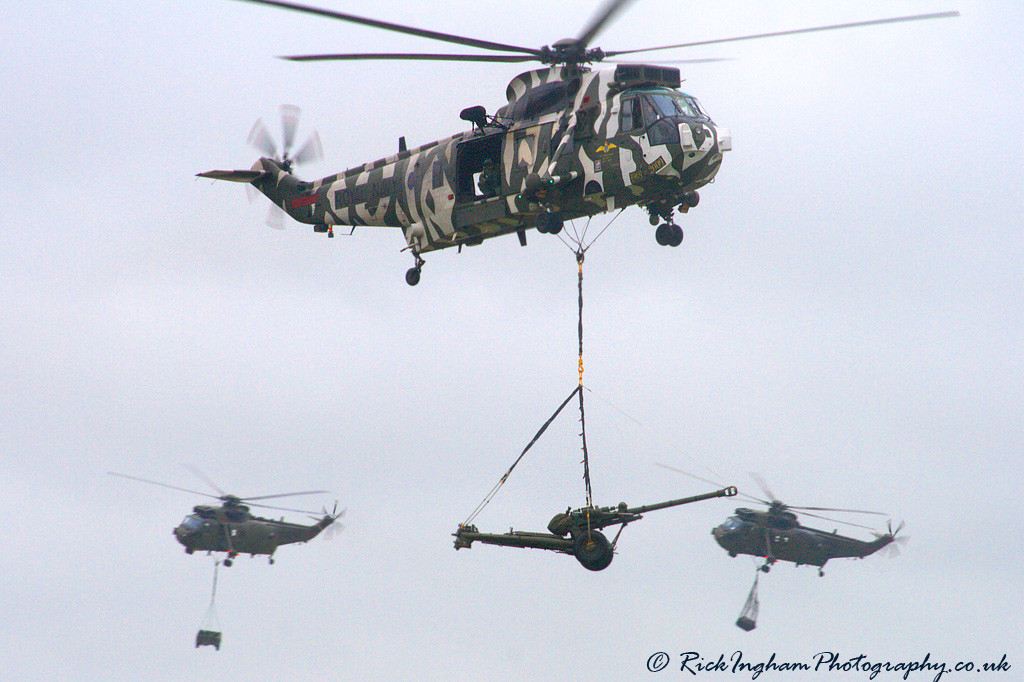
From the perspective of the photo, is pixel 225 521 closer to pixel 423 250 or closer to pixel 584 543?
pixel 423 250

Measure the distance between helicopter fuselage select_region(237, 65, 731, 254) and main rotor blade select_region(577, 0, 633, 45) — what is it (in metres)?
2.04

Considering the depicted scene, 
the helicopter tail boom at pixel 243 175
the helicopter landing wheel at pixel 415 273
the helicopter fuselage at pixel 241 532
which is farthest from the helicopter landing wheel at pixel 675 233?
the helicopter fuselage at pixel 241 532

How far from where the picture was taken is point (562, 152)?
106ft

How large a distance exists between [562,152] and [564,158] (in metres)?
0.16

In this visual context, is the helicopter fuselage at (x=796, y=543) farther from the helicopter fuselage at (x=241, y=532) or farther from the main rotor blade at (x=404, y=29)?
the main rotor blade at (x=404, y=29)

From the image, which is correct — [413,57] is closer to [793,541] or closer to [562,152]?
[562,152]

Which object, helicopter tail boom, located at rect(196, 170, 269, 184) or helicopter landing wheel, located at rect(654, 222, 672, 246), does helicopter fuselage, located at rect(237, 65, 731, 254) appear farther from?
helicopter tail boom, located at rect(196, 170, 269, 184)

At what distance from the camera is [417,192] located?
36.3m

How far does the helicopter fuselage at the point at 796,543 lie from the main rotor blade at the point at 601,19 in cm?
2934

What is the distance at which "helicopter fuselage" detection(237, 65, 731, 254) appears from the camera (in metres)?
31.8

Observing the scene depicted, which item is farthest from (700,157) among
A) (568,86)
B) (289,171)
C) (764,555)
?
(764,555)

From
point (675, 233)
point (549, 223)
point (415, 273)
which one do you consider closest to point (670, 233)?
point (675, 233)

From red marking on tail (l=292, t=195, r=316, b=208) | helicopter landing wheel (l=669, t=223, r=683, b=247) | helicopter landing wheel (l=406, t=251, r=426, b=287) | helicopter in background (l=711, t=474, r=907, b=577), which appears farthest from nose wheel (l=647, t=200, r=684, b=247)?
helicopter in background (l=711, t=474, r=907, b=577)

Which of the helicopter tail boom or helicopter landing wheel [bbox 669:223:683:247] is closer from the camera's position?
helicopter landing wheel [bbox 669:223:683:247]
